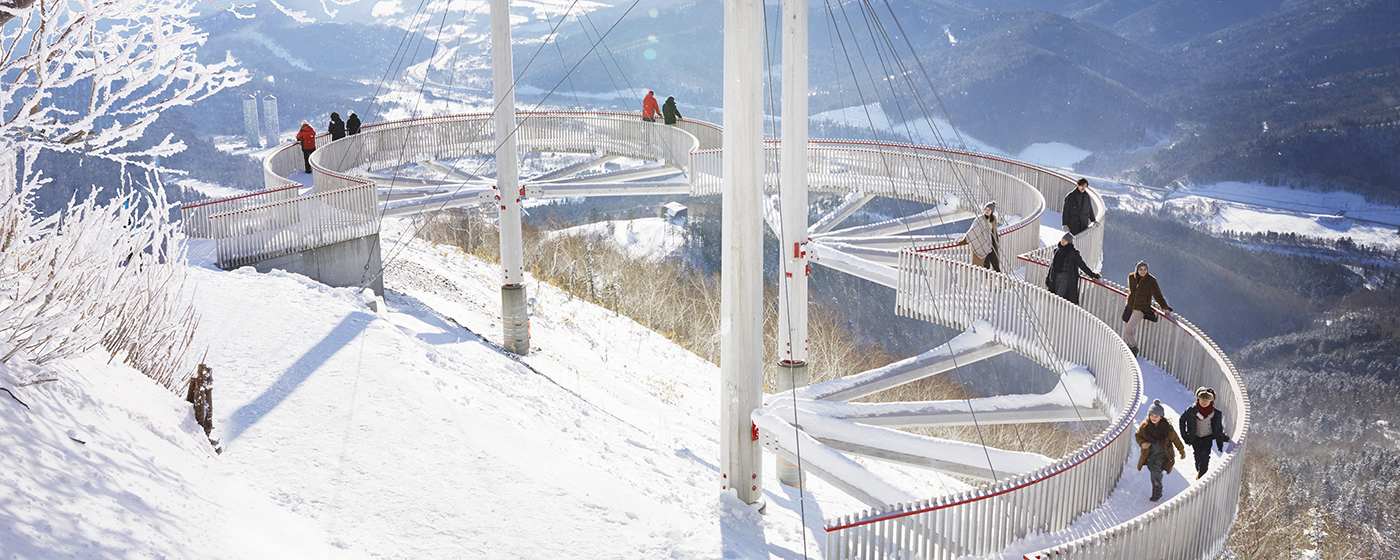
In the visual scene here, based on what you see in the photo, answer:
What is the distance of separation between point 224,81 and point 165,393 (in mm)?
4261

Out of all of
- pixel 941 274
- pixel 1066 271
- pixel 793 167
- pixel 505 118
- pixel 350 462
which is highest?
pixel 505 118

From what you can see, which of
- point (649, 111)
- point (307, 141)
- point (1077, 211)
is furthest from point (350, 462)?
point (649, 111)

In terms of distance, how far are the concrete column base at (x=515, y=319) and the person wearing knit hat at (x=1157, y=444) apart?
1800 centimetres

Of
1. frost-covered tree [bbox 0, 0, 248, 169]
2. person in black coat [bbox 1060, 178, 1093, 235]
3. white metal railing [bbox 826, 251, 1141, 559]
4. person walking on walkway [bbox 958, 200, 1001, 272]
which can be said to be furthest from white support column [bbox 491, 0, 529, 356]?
frost-covered tree [bbox 0, 0, 248, 169]

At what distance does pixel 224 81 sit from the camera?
693cm

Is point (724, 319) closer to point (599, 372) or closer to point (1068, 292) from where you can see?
point (1068, 292)

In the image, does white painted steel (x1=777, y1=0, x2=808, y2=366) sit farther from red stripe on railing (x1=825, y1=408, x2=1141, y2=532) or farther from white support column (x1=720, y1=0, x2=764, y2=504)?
red stripe on railing (x1=825, y1=408, x2=1141, y2=532)

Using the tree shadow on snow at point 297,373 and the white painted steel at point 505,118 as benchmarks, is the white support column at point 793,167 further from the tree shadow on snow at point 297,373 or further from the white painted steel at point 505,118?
the tree shadow on snow at point 297,373

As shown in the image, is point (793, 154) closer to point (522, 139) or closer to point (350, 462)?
point (350, 462)

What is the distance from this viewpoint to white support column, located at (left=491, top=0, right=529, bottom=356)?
22.3 meters

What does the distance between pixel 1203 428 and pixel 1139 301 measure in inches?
126

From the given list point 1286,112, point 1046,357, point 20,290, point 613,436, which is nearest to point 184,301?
point 613,436

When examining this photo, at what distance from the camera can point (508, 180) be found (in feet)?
76.5

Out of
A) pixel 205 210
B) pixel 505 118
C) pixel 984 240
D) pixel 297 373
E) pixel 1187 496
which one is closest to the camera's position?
pixel 1187 496
